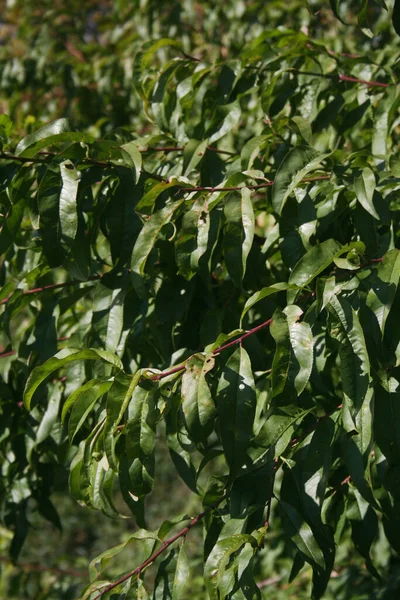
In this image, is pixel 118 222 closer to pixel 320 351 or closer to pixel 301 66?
pixel 320 351

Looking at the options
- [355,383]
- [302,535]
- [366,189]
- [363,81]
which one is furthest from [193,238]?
[363,81]

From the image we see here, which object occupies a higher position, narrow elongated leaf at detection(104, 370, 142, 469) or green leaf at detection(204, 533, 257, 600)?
narrow elongated leaf at detection(104, 370, 142, 469)

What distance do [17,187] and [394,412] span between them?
85 cm

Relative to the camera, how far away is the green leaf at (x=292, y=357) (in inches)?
46.3

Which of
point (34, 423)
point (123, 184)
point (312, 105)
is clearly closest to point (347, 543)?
point (34, 423)

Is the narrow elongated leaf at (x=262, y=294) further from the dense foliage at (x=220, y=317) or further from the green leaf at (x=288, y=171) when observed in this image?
the green leaf at (x=288, y=171)

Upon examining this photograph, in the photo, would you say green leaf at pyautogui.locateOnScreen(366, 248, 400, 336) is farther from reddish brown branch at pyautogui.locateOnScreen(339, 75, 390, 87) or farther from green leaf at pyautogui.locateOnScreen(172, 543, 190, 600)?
reddish brown branch at pyautogui.locateOnScreen(339, 75, 390, 87)

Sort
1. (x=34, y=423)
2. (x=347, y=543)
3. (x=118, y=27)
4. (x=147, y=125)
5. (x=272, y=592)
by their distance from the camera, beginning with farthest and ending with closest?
1. (x=118, y=27)
2. (x=147, y=125)
3. (x=272, y=592)
4. (x=347, y=543)
5. (x=34, y=423)

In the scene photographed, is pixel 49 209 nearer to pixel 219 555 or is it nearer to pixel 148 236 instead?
pixel 148 236

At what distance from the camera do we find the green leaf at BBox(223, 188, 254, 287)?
135 centimetres

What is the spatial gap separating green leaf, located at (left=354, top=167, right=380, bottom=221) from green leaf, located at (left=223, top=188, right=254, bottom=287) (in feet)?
0.65

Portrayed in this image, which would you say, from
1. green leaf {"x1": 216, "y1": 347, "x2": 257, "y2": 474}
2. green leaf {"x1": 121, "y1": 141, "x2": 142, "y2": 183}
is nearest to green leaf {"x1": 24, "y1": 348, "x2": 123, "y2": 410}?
green leaf {"x1": 216, "y1": 347, "x2": 257, "y2": 474}

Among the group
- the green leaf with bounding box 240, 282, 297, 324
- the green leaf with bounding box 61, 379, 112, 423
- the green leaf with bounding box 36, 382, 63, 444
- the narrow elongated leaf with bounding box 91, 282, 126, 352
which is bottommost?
the green leaf with bounding box 36, 382, 63, 444

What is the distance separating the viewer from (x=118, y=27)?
14.5 ft
